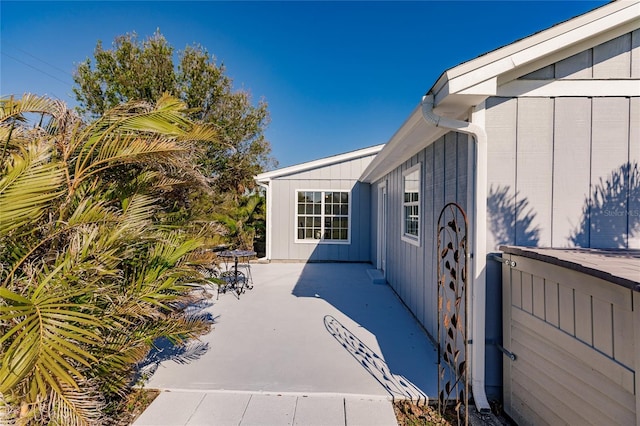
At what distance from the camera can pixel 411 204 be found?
496cm

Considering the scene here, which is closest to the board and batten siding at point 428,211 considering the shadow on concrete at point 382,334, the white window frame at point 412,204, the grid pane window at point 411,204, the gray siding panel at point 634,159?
the white window frame at point 412,204

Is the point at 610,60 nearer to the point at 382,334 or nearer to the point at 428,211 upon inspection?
the point at 428,211

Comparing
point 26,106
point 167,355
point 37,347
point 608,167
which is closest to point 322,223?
point 167,355

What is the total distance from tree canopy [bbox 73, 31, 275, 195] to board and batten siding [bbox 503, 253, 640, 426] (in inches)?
234

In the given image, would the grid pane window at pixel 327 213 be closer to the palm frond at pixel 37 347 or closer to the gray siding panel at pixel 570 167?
the gray siding panel at pixel 570 167

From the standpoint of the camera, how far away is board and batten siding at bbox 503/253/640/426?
1.51 metres

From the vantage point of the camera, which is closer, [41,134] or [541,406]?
[541,406]

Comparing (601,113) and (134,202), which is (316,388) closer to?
(134,202)

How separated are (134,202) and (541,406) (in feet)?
11.0

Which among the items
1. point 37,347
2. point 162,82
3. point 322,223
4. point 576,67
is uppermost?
point 162,82

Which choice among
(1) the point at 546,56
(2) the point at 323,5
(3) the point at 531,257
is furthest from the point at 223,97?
(3) the point at 531,257

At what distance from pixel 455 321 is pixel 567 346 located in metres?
0.64

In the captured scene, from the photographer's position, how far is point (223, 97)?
8289mm

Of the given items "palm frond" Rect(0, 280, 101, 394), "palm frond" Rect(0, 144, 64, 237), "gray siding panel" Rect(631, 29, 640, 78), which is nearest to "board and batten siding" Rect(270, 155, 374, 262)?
"gray siding panel" Rect(631, 29, 640, 78)
